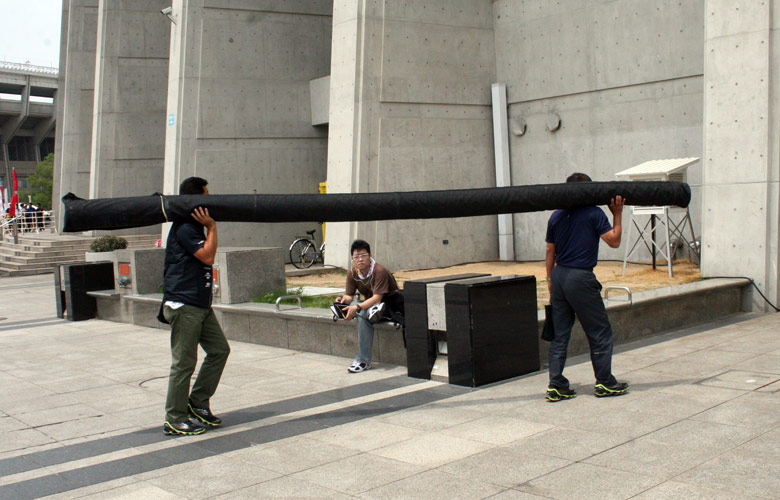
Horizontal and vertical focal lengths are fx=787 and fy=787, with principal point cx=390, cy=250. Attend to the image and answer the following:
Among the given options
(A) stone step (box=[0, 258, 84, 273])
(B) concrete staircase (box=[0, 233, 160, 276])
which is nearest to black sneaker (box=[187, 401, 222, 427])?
(B) concrete staircase (box=[0, 233, 160, 276])

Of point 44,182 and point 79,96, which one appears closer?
point 79,96

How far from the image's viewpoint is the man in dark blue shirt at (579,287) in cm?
666

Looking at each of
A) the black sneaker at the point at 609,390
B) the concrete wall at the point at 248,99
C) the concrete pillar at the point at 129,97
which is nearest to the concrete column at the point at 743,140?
the black sneaker at the point at 609,390

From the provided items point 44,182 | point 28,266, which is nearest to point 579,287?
point 28,266

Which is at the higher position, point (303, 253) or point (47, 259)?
point (303, 253)

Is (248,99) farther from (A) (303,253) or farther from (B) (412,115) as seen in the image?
(B) (412,115)

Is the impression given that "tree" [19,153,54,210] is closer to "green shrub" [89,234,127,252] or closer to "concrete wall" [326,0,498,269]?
"green shrub" [89,234,127,252]

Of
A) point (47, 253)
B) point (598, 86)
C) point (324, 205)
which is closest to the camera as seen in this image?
point (324, 205)

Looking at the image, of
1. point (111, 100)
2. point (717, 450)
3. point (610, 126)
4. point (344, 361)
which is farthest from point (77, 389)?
point (111, 100)

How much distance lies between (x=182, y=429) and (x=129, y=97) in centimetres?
2658

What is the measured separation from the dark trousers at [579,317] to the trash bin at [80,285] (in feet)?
37.1

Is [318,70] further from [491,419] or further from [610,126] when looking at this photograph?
[491,419]

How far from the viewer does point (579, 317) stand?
6.79 metres

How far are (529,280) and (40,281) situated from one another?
73.6 feet
